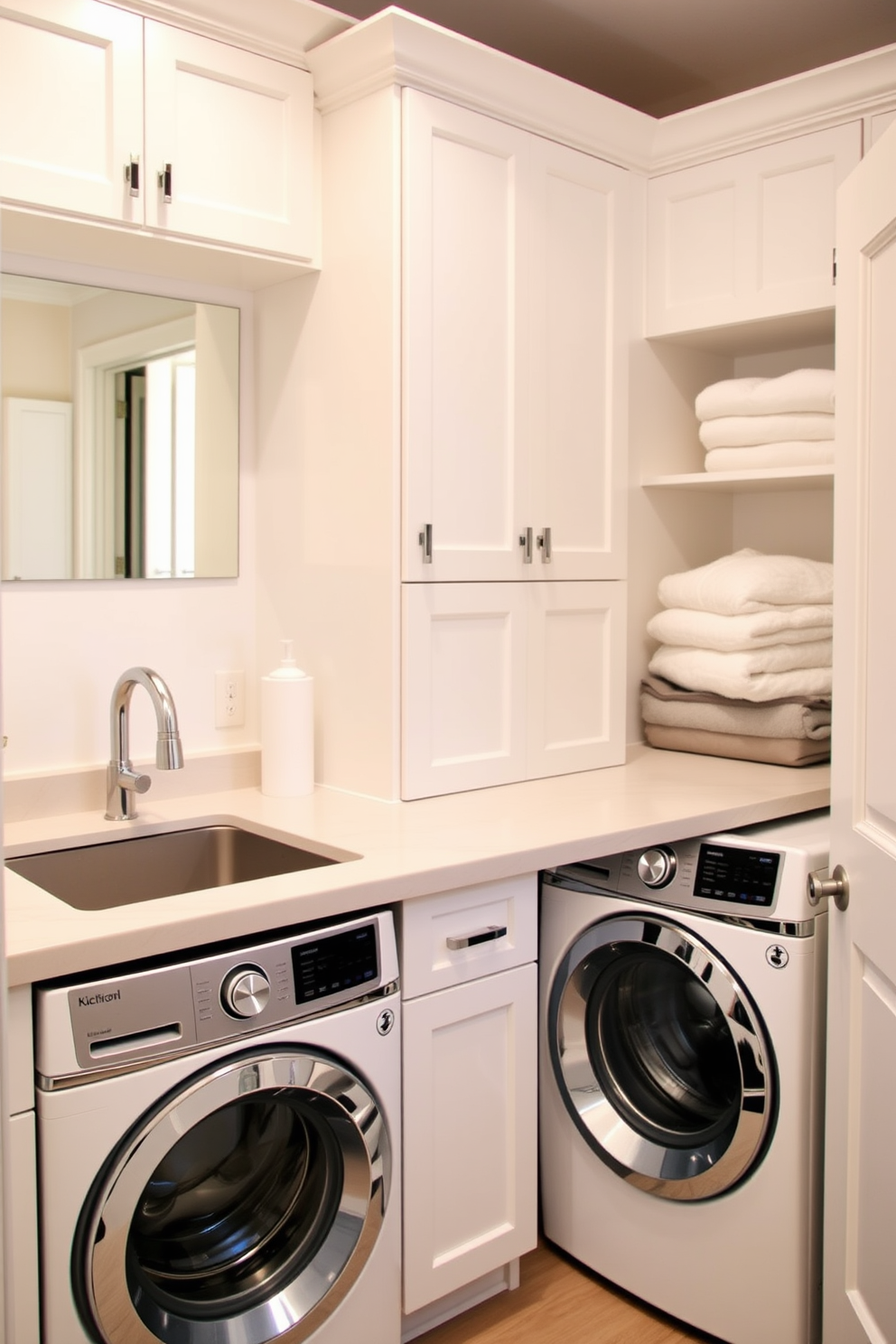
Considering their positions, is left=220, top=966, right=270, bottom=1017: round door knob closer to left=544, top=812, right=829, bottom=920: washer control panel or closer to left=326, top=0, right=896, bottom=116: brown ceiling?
left=544, top=812, right=829, bottom=920: washer control panel

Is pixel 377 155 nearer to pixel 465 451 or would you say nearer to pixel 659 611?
pixel 465 451

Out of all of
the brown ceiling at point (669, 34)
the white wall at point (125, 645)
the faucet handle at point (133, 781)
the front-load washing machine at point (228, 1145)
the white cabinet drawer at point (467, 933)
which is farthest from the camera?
the brown ceiling at point (669, 34)

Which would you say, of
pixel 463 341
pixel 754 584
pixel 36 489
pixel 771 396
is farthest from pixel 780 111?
pixel 36 489

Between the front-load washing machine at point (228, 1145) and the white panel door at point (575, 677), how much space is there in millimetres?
837

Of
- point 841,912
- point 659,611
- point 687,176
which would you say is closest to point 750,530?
point 659,611

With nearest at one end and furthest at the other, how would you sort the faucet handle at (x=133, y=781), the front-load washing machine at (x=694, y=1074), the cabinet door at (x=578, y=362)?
1. the front-load washing machine at (x=694, y=1074)
2. the faucet handle at (x=133, y=781)
3. the cabinet door at (x=578, y=362)

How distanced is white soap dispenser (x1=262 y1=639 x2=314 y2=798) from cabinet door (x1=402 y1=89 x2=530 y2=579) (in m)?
0.35

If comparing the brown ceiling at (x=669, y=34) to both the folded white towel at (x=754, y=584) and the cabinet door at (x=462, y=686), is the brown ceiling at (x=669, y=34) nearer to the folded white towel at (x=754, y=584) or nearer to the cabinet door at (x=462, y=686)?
the folded white towel at (x=754, y=584)

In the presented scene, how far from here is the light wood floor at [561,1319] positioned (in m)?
2.08

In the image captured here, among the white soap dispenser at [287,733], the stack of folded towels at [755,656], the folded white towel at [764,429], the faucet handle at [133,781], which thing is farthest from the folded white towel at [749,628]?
the faucet handle at [133,781]

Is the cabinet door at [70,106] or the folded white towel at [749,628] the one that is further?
the folded white towel at [749,628]

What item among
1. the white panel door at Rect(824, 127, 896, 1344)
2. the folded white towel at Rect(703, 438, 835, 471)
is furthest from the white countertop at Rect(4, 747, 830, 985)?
the folded white towel at Rect(703, 438, 835, 471)

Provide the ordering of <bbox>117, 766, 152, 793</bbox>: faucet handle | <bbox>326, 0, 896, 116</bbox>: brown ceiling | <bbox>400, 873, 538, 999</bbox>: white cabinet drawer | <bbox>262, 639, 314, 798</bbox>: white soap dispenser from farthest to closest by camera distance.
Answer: <bbox>326, 0, 896, 116</bbox>: brown ceiling
<bbox>262, 639, 314, 798</bbox>: white soap dispenser
<bbox>117, 766, 152, 793</bbox>: faucet handle
<bbox>400, 873, 538, 999</bbox>: white cabinet drawer

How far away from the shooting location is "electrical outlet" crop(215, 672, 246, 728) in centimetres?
253
